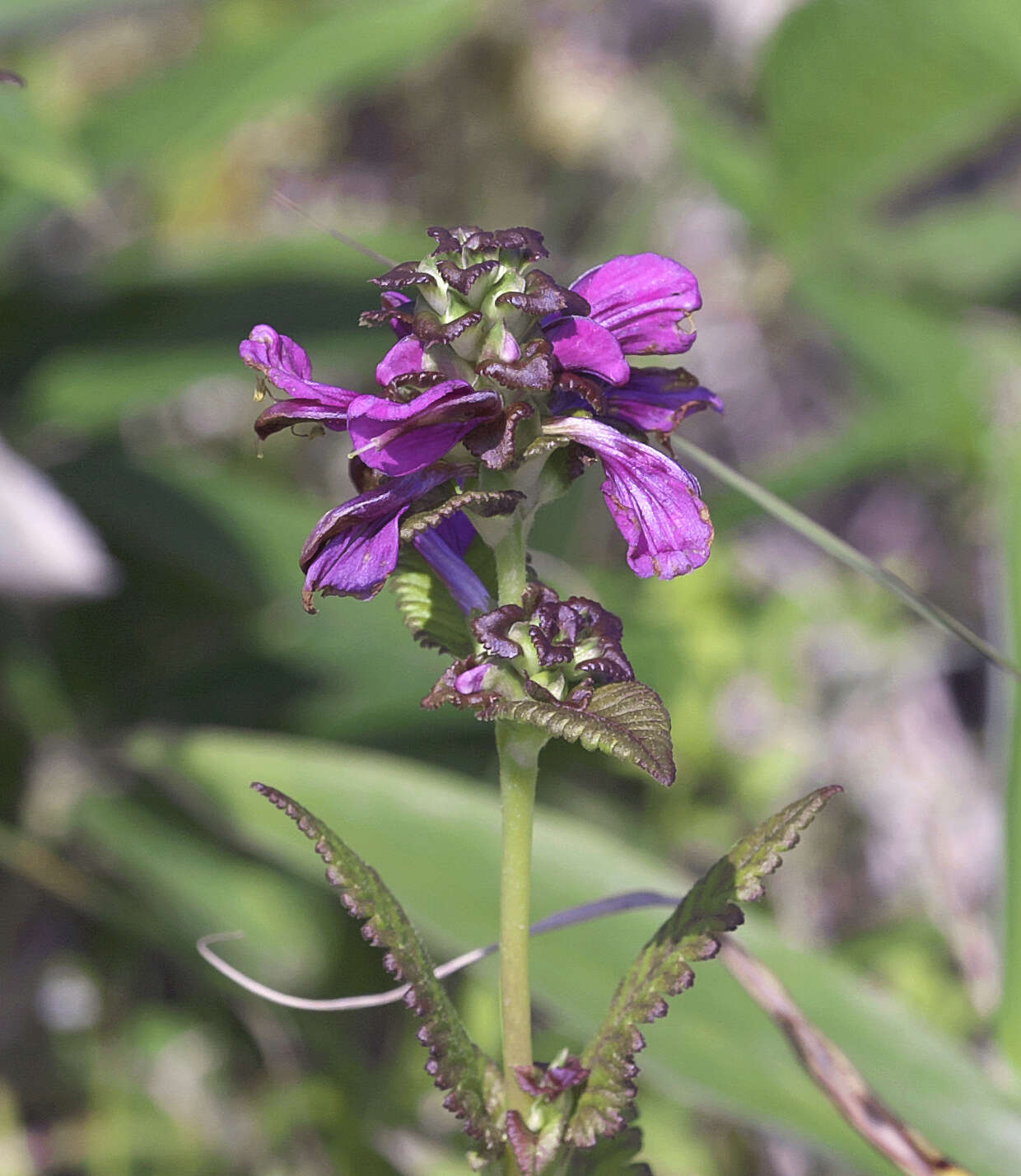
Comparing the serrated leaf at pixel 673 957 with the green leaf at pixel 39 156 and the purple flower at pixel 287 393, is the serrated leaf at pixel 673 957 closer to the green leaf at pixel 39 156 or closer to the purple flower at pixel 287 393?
the purple flower at pixel 287 393

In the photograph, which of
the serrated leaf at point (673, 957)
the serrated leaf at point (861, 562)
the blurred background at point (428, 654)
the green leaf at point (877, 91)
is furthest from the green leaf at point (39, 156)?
the green leaf at point (877, 91)

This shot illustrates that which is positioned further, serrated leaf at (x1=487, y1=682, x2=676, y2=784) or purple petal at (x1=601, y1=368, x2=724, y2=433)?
purple petal at (x1=601, y1=368, x2=724, y2=433)

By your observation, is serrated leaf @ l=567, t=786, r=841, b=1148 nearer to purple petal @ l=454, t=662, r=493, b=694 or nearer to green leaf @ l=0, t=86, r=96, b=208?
purple petal @ l=454, t=662, r=493, b=694

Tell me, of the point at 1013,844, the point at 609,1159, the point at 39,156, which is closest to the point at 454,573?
the point at 609,1159

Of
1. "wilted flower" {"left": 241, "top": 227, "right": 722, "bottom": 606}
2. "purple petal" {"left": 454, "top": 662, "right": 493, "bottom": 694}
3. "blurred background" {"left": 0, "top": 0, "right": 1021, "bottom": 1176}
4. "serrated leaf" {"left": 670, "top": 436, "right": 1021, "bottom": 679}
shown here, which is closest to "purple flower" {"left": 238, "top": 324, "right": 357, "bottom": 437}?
"wilted flower" {"left": 241, "top": 227, "right": 722, "bottom": 606}

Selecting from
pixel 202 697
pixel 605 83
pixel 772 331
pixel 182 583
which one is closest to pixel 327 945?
pixel 202 697

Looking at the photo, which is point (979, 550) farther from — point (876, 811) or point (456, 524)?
point (456, 524)
